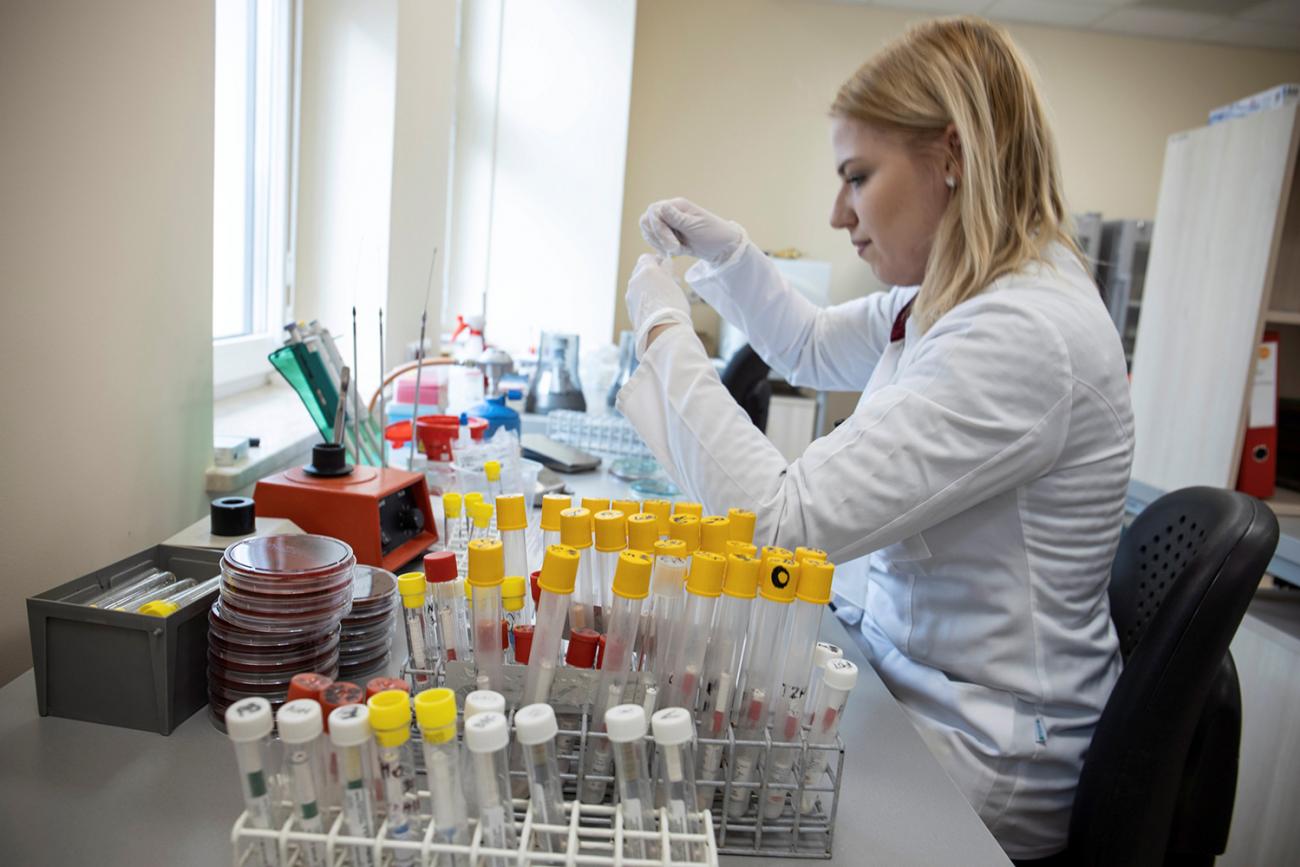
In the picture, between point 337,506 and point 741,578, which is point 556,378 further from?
point 741,578

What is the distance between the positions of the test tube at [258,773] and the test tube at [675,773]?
0.24 metres

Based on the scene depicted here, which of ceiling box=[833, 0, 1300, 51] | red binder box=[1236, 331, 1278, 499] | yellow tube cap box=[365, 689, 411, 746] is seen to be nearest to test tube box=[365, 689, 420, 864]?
yellow tube cap box=[365, 689, 411, 746]

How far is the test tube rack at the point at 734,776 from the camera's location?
634mm

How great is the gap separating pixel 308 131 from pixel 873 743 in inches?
75.2

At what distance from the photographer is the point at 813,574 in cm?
65

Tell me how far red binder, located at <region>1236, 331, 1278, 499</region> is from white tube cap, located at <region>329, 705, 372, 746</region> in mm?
2304

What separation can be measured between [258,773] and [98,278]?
643 mm

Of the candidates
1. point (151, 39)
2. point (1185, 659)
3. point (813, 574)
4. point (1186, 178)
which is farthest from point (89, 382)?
point (1186, 178)

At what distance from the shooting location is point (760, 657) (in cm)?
68

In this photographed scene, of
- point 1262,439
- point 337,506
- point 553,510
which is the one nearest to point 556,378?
point 337,506

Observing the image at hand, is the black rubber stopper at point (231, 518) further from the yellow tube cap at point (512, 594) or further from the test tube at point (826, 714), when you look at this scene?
the test tube at point (826, 714)

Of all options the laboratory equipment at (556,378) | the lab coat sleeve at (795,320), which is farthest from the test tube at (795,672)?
the laboratory equipment at (556,378)

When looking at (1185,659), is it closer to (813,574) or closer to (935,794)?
(935,794)

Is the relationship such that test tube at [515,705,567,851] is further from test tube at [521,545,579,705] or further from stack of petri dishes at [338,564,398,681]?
stack of petri dishes at [338,564,398,681]
